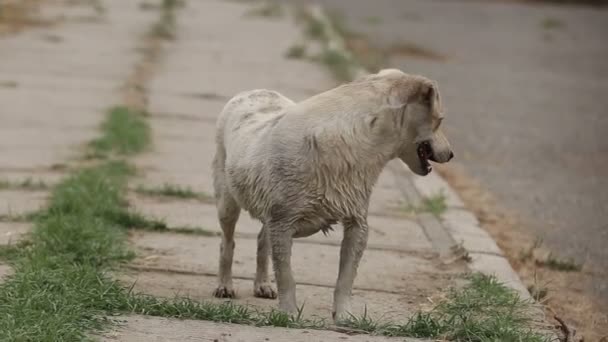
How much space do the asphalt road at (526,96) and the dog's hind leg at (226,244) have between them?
7.07ft

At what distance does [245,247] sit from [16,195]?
1.66 metres

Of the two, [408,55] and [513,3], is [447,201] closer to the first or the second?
[408,55]

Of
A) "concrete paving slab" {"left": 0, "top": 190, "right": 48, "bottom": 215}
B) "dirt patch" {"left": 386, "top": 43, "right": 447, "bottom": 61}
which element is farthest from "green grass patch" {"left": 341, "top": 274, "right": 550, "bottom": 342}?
"dirt patch" {"left": 386, "top": 43, "right": 447, "bottom": 61}

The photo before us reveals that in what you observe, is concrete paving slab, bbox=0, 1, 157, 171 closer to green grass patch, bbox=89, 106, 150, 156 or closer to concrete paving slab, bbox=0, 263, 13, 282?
green grass patch, bbox=89, 106, 150, 156

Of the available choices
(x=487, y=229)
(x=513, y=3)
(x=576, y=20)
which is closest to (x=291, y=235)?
(x=487, y=229)

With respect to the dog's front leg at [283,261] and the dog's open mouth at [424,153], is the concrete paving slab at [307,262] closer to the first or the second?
the dog's front leg at [283,261]

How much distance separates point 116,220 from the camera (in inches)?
270

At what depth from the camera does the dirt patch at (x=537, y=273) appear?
5922 mm

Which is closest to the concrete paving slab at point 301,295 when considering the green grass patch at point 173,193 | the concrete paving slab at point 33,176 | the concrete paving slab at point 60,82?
the green grass patch at point 173,193

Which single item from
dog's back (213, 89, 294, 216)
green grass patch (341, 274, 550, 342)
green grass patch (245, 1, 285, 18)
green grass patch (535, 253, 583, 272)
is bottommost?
green grass patch (245, 1, 285, 18)

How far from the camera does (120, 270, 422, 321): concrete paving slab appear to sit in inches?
221

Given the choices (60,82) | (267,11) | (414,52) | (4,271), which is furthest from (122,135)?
(267,11)

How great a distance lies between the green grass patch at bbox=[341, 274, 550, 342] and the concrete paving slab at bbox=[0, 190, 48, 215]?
2622 millimetres

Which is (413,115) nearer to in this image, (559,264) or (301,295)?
(301,295)
